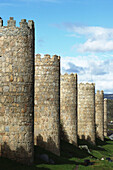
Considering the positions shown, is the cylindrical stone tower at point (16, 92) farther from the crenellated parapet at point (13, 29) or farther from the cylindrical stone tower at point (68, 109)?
the cylindrical stone tower at point (68, 109)

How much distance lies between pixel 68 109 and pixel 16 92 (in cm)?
1726

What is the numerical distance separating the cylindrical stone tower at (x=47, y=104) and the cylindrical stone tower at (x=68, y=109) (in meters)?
8.73

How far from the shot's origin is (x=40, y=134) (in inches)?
1062

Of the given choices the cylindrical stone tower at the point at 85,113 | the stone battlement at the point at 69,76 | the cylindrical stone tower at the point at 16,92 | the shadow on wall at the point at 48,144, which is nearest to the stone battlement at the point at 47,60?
the shadow on wall at the point at 48,144

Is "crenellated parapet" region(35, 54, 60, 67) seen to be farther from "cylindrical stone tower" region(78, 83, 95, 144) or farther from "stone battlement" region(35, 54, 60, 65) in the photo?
"cylindrical stone tower" region(78, 83, 95, 144)

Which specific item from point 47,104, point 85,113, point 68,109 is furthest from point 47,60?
point 85,113

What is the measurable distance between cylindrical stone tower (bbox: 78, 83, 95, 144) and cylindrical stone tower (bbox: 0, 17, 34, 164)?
26.0m

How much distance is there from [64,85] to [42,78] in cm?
940

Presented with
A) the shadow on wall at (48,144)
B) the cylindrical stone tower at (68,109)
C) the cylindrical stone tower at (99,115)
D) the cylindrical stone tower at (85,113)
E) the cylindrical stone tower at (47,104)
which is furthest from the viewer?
the cylindrical stone tower at (99,115)

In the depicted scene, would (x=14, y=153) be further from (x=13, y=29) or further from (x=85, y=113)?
(x=85, y=113)

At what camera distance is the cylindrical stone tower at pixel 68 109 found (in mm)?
36031

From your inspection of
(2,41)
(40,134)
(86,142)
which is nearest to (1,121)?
(2,41)

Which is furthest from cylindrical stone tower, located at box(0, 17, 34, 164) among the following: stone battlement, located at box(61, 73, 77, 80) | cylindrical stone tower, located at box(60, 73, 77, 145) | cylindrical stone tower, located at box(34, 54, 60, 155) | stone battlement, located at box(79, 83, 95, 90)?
stone battlement, located at box(79, 83, 95, 90)

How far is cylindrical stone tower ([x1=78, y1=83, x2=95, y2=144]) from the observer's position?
45281 millimetres
